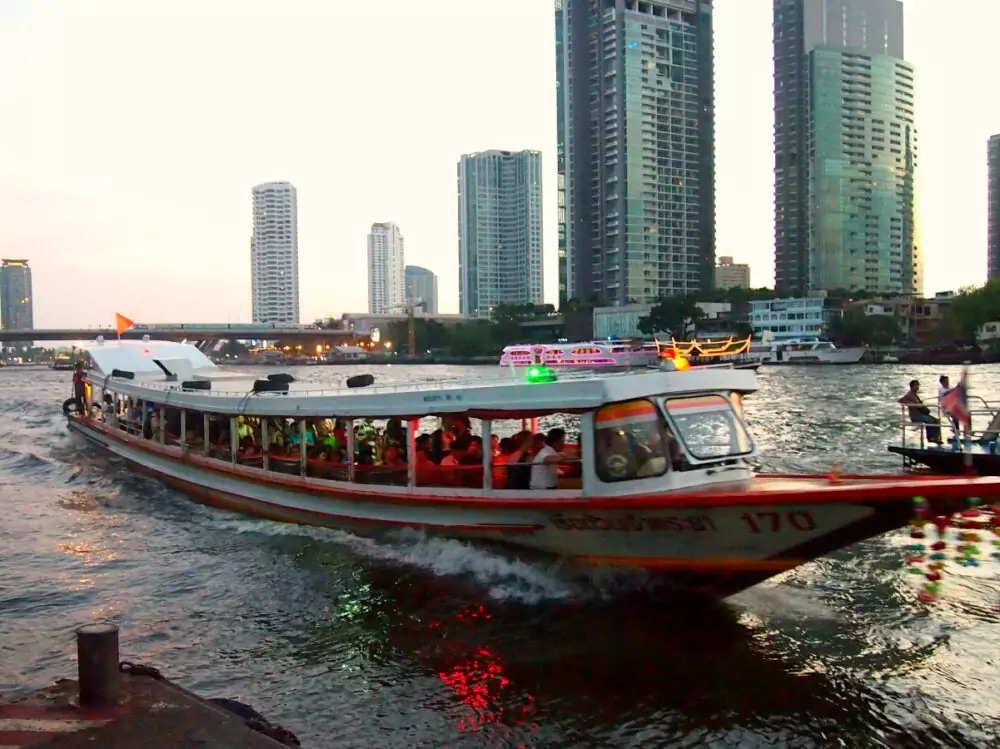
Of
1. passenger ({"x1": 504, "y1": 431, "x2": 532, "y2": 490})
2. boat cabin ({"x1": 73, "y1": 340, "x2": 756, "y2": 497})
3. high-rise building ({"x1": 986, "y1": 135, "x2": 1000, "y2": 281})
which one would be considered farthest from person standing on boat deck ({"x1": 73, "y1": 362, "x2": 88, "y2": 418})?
Result: high-rise building ({"x1": 986, "y1": 135, "x2": 1000, "y2": 281})

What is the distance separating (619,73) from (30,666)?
148720 millimetres

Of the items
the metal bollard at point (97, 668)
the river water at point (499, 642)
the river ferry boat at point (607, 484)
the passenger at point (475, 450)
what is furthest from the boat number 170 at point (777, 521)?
the metal bollard at point (97, 668)

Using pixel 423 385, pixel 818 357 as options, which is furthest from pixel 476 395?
pixel 818 357

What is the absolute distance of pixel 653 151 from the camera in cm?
14538

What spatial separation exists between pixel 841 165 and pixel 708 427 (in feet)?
541

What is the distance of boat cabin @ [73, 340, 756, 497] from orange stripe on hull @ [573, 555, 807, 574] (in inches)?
32.1

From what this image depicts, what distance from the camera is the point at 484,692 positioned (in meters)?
8.19

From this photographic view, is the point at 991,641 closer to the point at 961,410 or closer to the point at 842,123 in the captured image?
the point at 961,410

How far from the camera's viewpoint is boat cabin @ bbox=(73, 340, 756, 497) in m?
9.60

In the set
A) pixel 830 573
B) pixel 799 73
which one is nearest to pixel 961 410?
pixel 830 573

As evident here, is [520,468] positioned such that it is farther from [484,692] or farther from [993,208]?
[993,208]

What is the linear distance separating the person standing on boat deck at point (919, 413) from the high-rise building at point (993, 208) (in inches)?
7189

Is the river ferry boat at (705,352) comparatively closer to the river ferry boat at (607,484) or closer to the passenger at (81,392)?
the river ferry boat at (607,484)

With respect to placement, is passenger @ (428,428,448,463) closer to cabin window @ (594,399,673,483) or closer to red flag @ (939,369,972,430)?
cabin window @ (594,399,673,483)
